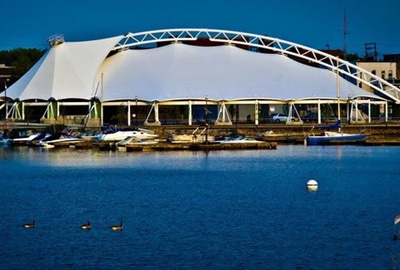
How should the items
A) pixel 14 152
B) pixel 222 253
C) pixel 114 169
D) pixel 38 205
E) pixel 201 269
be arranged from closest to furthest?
1. pixel 201 269
2. pixel 222 253
3. pixel 38 205
4. pixel 114 169
5. pixel 14 152

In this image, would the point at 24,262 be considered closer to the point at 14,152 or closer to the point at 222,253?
the point at 222,253

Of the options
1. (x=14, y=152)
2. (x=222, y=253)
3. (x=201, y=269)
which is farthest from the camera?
(x=14, y=152)

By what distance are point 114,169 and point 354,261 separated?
39.9 meters

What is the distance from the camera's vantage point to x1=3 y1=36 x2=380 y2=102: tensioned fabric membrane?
120m

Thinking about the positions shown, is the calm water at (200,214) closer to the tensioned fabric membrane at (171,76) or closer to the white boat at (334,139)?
the white boat at (334,139)

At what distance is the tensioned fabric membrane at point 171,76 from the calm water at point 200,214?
41413 millimetres

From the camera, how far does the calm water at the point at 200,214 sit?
34.6m

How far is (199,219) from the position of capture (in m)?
43.2

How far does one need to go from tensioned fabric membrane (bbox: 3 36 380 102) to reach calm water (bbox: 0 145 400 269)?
4141 centimetres

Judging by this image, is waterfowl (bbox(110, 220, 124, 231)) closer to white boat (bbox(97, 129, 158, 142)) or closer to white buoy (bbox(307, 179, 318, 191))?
white buoy (bbox(307, 179, 318, 191))

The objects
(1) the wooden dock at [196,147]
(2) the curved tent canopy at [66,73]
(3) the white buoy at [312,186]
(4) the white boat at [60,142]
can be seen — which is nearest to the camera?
(3) the white buoy at [312,186]

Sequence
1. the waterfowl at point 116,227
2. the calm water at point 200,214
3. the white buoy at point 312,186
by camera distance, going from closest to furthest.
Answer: the calm water at point 200,214, the waterfowl at point 116,227, the white buoy at point 312,186

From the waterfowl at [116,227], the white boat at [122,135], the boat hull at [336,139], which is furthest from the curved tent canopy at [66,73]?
the waterfowl at [116,227]

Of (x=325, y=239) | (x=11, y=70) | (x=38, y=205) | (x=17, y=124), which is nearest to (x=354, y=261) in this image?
(x=325, y=239)
